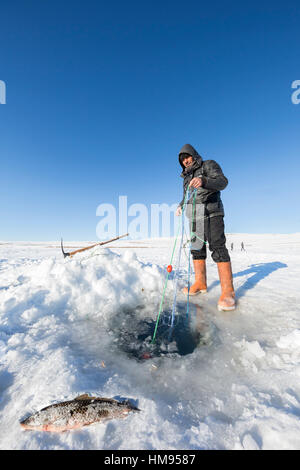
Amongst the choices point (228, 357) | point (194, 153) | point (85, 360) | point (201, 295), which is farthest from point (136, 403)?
point (194, 153)

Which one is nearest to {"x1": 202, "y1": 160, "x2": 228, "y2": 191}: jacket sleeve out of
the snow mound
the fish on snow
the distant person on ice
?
the distant person on ice

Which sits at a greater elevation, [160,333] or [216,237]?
[216,237]

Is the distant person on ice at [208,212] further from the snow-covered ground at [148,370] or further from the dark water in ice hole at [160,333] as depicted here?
the dark water in ice hole at [160,333]

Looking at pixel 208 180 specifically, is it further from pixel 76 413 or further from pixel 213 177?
pixel 76 413

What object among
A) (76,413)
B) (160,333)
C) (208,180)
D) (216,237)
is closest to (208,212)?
(216,237)

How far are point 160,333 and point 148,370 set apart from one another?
0.72 metres

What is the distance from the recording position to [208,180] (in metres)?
2.93

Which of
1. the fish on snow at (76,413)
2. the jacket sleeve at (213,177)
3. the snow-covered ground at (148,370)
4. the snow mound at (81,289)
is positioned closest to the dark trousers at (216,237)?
the jacket sleeve at (213,177)

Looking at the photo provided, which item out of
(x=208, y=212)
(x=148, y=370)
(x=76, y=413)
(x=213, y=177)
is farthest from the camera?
(x=208, y=212)

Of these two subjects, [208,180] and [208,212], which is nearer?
[208,180]

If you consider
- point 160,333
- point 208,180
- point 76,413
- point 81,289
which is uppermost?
point 208,180

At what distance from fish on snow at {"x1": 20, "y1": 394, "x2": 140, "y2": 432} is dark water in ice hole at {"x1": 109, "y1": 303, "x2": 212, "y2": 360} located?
0.61 metres

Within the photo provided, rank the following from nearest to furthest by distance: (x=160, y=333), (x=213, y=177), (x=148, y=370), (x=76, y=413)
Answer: (x=76, y=413)
(x=148, y=370)
(x=160, y=333)
(x=213, y=177)

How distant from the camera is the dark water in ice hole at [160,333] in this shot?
189 cm
